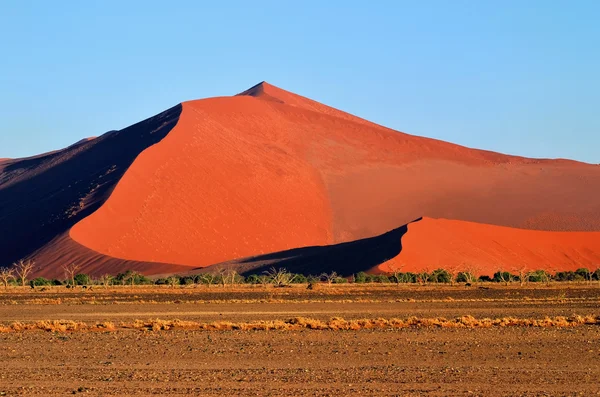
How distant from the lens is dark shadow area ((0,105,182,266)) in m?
78.3

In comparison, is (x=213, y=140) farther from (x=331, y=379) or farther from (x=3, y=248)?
(x=331, y=379)

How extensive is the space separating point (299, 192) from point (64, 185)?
70.2 ft

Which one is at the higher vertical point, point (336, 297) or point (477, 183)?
point (477, 183)

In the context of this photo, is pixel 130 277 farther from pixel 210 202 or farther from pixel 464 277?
pixel 210 202

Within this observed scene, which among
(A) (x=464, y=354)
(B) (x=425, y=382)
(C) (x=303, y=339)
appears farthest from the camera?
(C) (x=303, y=339)

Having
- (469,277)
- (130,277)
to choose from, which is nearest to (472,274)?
(469,277)

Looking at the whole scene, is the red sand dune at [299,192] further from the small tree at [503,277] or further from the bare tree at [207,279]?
the bare tree at [207,279]

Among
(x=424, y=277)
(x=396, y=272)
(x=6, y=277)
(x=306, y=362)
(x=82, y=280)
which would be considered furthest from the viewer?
(x=82, y=280)

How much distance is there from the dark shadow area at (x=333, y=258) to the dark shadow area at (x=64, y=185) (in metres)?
15.7

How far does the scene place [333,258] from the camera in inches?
2591

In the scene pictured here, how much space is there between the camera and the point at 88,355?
53.5 feet

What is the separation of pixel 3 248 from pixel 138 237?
13.1 meters

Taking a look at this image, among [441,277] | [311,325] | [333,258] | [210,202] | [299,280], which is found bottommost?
[441,277]

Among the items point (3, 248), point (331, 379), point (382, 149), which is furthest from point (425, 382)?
point (382, 149)
